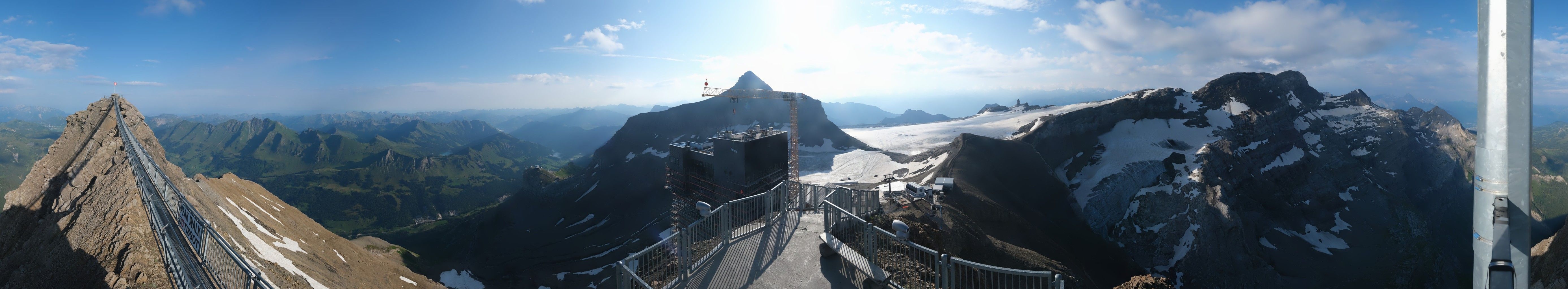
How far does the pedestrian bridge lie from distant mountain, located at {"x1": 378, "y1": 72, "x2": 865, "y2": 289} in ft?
92.7

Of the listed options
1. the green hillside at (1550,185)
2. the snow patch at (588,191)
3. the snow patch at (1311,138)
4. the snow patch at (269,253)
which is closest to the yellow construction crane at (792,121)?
the snow patch at (588,191)

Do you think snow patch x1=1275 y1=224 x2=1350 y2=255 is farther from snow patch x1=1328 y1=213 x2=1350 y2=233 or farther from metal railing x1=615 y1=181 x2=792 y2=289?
metal railing x1=615 y1=181 x2=792 y2=289

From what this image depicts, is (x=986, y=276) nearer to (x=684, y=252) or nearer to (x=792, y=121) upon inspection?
(x=684, y=252)

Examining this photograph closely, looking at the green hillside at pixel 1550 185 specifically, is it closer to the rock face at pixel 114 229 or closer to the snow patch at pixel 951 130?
A: the snow patch at pixel 951 130

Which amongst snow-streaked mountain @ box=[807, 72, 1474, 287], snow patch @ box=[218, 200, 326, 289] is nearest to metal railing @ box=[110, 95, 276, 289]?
snow patch @ box=[218, 200, 326, 289]

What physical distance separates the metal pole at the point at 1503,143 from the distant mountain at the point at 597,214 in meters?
39.2

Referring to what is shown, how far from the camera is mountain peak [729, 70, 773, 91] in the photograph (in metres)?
150

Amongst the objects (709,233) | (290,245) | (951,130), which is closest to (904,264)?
(709,233)

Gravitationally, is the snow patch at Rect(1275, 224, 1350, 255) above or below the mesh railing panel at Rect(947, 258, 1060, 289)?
below

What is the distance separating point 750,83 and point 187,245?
143622mm

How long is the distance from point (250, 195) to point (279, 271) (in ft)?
72.5

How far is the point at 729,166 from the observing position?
154 feet

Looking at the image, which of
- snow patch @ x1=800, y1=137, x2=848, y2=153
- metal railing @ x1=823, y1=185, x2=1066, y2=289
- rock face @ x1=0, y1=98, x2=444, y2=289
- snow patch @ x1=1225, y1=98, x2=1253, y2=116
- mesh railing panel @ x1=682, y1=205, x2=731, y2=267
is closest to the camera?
metal railing @ x1=823, y1=185, x2=1066, y2=289

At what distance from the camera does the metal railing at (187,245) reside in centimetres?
877
